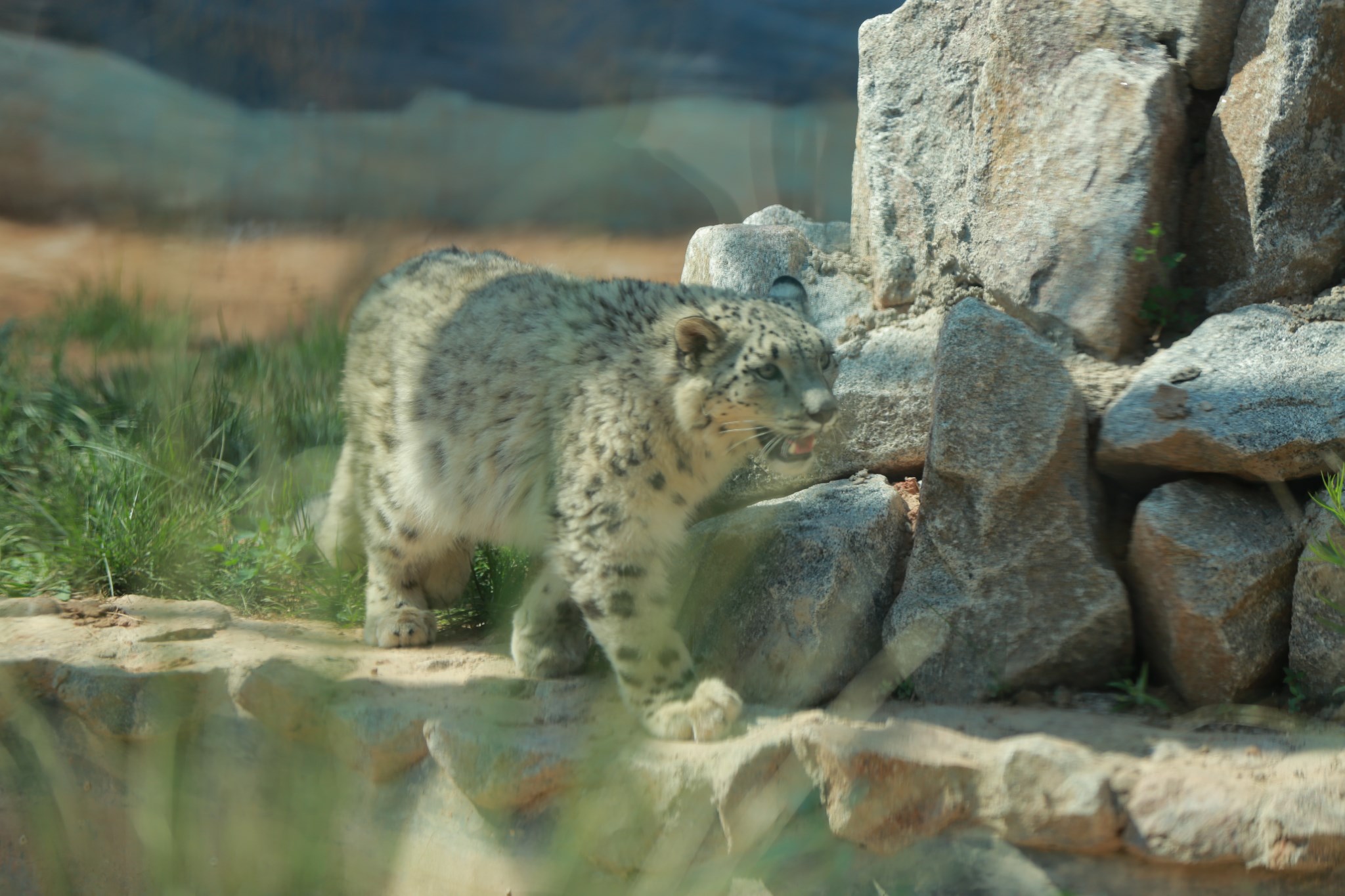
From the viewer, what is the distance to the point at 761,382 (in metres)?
3.62

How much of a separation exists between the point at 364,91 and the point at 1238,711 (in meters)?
3.23

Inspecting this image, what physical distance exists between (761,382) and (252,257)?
9.41 ft

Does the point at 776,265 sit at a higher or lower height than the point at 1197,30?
lower

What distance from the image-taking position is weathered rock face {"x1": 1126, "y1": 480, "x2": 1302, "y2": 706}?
3250mm

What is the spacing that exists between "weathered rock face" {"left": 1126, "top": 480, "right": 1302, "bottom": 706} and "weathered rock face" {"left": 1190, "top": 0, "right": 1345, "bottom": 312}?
830mm

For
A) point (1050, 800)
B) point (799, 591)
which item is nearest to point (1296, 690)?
point (1050, 800)

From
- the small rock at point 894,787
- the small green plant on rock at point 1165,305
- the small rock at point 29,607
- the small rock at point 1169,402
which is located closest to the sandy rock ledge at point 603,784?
the small rock at point 894,787

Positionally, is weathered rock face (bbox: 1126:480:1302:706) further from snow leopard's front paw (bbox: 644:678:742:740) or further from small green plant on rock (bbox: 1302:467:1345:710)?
snow leopard's front paw (bbox: 644:678:742:740)

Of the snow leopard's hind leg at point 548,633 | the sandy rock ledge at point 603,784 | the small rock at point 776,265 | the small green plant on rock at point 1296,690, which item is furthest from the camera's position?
the small rock at point 776,265

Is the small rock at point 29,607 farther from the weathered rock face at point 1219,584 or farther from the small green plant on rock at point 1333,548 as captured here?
the small green plant on rock at point 1333,548

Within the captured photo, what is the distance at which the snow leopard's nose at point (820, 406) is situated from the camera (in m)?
3.54

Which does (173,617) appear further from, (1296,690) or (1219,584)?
(1296,690)

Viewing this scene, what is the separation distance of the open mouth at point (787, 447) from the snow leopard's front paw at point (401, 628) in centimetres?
160

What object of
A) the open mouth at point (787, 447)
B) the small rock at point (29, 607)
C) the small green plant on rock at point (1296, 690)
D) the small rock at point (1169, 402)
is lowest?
the small rock at point (29, 607)
